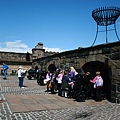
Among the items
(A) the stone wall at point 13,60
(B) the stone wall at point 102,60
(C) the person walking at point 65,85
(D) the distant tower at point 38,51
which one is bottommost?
(C) the person walking at point 65,85

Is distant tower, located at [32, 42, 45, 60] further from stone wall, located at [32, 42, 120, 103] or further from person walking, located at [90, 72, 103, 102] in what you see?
person walking, located at [90, 72, 103, 102]

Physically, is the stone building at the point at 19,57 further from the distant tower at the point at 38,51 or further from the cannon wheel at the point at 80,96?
the cannon wheel at the point at 80,96

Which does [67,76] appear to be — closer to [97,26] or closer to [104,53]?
[104,53]

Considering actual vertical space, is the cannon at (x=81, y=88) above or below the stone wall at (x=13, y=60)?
below

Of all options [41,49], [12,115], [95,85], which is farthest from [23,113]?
[41,49]

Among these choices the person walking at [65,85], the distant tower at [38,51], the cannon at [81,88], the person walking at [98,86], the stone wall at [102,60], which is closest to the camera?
the stone wall at [102,60]

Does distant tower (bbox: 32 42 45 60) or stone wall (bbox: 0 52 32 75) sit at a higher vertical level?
distant tower (bbox: 32 42 45 60)

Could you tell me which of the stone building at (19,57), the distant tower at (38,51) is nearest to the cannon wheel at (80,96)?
the stone building at (19,57)

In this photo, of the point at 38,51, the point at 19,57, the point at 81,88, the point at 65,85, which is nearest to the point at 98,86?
the point at 81,88

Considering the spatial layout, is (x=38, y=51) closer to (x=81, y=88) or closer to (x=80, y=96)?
(x=81, y=88)

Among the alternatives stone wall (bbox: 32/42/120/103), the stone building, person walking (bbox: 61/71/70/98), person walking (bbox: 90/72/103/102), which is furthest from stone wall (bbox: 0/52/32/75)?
person walking (bbox: 90/72/103/102)

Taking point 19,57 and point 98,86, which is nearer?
point 98,86

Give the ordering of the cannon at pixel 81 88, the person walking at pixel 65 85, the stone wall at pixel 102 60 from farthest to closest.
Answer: the person walking at pixel 65 85 < the cannon at pixel 81 88 < the stone wall at pixel 102 60

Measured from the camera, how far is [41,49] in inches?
973
